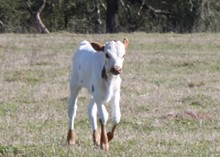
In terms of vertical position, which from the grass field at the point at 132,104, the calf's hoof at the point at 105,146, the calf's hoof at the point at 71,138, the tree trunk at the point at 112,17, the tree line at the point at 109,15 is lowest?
the tree line at the point at 109,15

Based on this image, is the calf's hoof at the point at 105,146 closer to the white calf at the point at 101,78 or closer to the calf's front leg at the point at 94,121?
the white calf at the point at 101,78

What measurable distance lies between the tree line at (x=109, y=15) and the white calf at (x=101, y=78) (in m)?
30.4

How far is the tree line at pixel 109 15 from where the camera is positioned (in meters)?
41.9

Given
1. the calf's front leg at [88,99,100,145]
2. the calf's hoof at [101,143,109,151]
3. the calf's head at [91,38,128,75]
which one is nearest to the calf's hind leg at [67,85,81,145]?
the calf's front leg at [88,99,100,145]

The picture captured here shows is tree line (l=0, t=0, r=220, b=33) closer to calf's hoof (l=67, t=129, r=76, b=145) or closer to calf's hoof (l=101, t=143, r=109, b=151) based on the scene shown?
calf's hoof (l=67, t=129, r=76, b=145)

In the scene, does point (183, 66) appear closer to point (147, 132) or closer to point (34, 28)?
point (147, 132)

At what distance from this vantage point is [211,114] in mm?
11852

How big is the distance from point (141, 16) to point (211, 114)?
36.0m

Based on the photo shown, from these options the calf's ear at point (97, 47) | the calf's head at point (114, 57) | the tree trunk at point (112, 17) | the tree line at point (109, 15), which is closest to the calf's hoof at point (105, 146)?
the calf's head at point (114, 57)

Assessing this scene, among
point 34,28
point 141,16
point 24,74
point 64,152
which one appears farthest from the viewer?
point 141,16

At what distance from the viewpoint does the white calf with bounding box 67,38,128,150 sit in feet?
26.9

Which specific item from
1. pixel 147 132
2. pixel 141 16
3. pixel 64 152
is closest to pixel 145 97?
pixel 147 132

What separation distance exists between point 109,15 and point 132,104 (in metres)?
28.6

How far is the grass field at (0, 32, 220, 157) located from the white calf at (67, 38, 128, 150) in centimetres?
27
